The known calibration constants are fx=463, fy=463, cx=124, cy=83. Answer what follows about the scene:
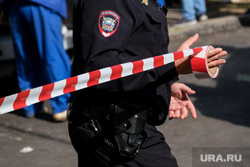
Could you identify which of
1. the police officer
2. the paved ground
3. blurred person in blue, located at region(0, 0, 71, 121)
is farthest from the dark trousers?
blurred person in blue, located at region(0, 0, 71, 121)

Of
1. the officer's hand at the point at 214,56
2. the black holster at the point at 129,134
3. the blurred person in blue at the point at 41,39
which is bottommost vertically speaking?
the blurred person in blue at the point at 41,39

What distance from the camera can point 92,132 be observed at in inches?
82.9

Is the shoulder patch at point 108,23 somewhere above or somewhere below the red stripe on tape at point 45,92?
above

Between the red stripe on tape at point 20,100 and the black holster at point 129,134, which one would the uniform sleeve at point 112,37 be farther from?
the red stripe on tape at point 20,100

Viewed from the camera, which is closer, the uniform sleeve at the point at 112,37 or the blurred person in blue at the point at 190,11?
the uniform sleeve at the point at 112,37

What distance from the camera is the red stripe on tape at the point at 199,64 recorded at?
1.97 m

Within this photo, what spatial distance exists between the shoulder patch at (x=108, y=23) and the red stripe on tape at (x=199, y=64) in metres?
0.37

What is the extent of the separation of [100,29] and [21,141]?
3328 mm

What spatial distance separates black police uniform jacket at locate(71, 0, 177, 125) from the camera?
191 cm

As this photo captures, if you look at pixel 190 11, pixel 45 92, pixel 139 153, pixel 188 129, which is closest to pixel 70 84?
pixel 45 92

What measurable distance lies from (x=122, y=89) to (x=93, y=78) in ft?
0.44

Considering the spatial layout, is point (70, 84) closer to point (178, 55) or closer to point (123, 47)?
point (123, 47)

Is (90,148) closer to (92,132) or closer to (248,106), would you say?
(92,132)


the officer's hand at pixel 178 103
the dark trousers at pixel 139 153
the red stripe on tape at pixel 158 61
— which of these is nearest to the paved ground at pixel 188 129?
the officer's hand at pixel 178 103
